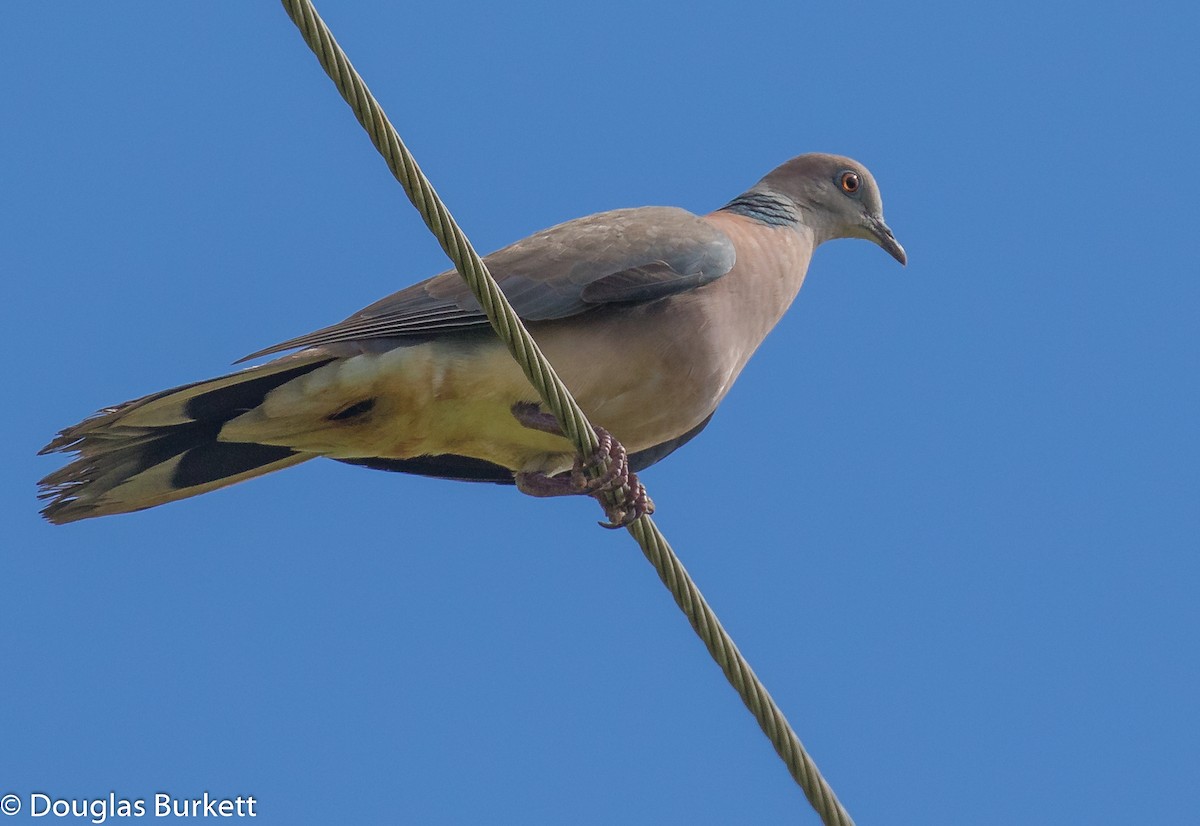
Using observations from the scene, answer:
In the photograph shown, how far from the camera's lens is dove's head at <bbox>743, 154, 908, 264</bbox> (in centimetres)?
625

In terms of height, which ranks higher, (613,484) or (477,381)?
(477,381)

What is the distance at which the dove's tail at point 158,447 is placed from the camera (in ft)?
14.6

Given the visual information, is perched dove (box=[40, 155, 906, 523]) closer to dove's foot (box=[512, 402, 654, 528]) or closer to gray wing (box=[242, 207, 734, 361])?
gray wing (box=[242, 207, 734, 361])

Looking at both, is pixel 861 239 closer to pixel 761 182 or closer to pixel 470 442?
pixel 761 182

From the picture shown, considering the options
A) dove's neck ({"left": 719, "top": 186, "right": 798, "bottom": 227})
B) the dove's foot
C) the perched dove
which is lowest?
the dove's foot

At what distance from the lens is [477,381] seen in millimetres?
4688

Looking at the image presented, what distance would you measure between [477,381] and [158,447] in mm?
992

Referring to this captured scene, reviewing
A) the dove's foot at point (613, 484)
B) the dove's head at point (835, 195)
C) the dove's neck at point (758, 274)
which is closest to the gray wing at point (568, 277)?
the dove's neck at point (758, 274)

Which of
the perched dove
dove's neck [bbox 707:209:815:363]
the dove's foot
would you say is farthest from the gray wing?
the dove's foot

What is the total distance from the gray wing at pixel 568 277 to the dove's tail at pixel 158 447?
0.57 ft

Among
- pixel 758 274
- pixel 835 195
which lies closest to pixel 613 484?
pixel 758 274

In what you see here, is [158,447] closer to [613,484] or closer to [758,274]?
[613,484]

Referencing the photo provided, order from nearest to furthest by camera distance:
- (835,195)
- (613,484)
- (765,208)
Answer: (613,484)
(765,208)
(835,195)

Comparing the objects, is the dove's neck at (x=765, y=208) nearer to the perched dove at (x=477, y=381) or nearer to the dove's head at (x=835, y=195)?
the dove's head at (x=835, y=195)
